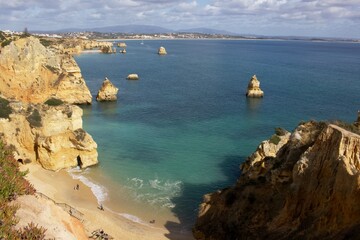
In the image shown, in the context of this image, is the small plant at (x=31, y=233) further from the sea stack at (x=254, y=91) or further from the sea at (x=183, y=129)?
the sea stack at (x=254, y=91)

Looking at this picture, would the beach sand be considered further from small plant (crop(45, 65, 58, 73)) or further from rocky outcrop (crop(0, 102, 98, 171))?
small plant (crop(45, 65, 58, 73))

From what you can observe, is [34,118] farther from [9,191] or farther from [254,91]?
[254,91]

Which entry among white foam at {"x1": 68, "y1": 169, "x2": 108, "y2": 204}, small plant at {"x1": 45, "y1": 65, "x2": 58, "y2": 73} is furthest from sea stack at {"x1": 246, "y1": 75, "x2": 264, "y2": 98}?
white foam at {"x1": 68, "y1": 169, "x2": 108, "y2": 204}

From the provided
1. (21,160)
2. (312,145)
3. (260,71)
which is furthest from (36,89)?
(260,71)

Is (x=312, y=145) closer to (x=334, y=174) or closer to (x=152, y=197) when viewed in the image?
(x=334, y=174)

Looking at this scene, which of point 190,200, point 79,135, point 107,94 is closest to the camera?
point 190,200

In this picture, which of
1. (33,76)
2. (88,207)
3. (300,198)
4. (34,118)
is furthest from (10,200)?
(33,76)
